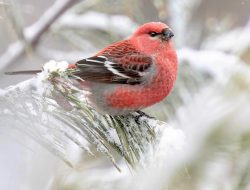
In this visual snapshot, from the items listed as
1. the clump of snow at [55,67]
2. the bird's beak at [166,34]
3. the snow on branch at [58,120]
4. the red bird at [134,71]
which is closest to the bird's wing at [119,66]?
the red bird at [134,71]

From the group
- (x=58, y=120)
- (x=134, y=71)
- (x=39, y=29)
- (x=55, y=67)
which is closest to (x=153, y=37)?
(x=134, y=71)

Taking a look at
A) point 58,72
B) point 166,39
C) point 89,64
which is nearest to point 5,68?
point 89,64

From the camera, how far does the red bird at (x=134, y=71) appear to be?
2.72 m

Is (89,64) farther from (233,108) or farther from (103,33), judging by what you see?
(233,108)

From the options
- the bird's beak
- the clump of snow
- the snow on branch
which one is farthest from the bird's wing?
the clump of snow

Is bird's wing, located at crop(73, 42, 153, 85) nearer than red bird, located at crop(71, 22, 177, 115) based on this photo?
No

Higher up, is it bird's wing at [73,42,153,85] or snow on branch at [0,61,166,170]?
bird's wing at [73,42,153,85]

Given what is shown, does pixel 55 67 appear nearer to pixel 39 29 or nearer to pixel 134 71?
pixel 134 71

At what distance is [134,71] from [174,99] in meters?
0.26

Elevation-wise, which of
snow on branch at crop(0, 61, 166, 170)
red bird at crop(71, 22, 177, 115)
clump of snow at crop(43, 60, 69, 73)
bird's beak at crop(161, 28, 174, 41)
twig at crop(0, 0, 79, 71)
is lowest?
snow on branch at crop(0, 61, 166, 170)

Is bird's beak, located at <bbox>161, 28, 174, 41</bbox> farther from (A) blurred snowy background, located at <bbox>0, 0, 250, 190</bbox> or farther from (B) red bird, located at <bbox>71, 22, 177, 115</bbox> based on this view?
(A) blurred snowy background, located at <bbox>0, 0, 250, 190</bbox>

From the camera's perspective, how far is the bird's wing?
285cm

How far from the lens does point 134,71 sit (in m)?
2.99

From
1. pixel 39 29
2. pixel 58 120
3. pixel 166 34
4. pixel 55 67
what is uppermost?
pixel 39 29
